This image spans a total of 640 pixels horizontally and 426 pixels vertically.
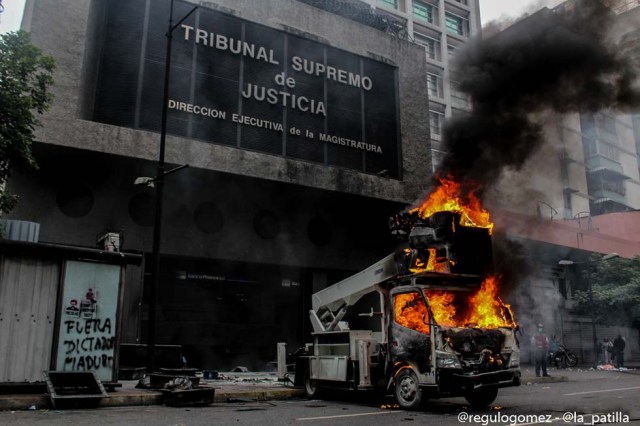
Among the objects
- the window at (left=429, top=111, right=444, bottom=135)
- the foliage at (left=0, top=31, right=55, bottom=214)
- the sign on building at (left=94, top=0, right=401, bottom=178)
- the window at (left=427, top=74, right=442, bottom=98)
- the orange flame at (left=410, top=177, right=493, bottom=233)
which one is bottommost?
the orange flame at (left=410, top=177, right=493, bottom=233)

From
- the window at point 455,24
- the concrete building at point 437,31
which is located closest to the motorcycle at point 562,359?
the concrete building at point 437,31

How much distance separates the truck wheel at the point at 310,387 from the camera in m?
10.6

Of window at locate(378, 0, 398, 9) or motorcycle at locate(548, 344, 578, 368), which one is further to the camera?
window at locate(378, 0, 398, 9)

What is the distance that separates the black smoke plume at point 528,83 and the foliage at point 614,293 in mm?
17478

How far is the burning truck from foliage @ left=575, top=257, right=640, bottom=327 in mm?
20054

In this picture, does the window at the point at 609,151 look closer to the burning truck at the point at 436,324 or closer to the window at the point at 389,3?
the window at the point at 389,3

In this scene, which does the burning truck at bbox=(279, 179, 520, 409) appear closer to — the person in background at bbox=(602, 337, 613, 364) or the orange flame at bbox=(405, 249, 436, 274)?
the orange flame at bbox=(405, 249, 436, 274)

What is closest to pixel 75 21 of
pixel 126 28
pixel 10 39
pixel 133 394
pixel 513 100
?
pixel 126 28

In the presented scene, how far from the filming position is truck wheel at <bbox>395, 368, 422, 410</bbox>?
317 inches

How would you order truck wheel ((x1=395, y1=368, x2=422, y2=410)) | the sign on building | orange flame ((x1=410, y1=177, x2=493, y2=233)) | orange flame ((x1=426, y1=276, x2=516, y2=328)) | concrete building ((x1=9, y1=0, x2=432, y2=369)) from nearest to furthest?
truck wheel ((x1=395, y1=368, x2=422, y2=410)) → orange flame ((x1=426, y1=276, x2=516, y2=328)) → orange flame ((x1=410, y1=177, x2=493, y2=233)) → concrete building ((x1=9, y1=0, x2=432, y2=369)) → the sign on building

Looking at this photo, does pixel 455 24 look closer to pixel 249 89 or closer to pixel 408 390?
pixel 249 89

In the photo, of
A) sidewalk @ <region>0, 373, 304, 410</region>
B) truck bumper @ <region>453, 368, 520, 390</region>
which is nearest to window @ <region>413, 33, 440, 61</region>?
sidewalk @ <region>0, 373, 304, 410</region>

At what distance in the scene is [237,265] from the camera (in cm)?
1917

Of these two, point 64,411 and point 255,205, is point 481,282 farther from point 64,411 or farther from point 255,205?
point 255,205
